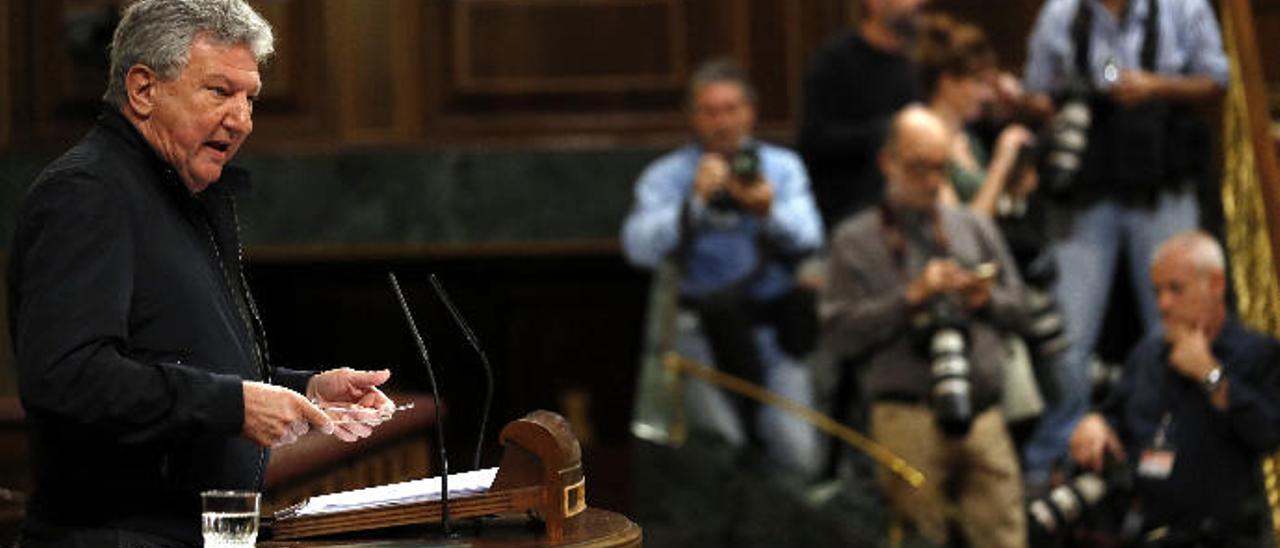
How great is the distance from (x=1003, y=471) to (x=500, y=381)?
2.96 m

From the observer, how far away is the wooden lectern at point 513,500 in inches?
103

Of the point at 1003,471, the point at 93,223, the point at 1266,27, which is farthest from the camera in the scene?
the point at 1266,27

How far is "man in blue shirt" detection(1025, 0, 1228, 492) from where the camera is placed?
6.09 m

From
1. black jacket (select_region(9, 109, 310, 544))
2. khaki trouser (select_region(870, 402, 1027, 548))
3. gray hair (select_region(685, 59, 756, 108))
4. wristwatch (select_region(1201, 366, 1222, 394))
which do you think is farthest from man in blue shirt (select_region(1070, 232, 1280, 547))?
black jacket (select_region(9, 109, 310, 544))

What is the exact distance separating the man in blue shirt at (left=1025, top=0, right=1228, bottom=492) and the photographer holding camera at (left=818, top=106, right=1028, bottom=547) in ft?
0.71

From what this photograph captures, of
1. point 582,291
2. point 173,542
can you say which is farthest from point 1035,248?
point 173,542

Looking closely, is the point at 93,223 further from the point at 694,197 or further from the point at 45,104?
the point at 45,104

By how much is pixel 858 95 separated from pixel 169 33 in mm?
3932

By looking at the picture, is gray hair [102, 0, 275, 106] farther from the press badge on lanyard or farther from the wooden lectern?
the press badge on lanyard

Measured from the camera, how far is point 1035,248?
6.21m

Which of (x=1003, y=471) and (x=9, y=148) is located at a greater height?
(x=9, y=148)

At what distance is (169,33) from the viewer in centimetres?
257

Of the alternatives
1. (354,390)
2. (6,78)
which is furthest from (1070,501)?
(6,78)

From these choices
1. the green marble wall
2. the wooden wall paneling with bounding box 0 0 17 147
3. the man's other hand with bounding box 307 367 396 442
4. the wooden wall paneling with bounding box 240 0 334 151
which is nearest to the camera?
the man's other hand with bounding box 307 367 396 442
